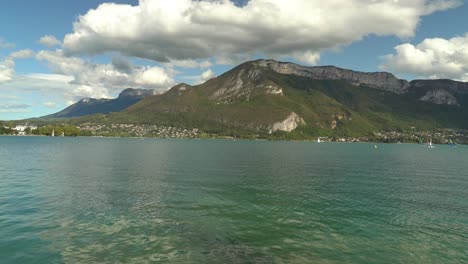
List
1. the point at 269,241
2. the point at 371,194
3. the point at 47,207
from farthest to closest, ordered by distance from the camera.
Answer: the point at 371,194 < the point at 47,207 < the point at 269,241

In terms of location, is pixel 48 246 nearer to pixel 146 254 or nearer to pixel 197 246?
pixel 146 254

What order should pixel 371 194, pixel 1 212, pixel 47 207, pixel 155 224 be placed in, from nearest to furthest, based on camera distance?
pixel 155 224
pixel 1 212
pixel 47 207
pixel 371 194

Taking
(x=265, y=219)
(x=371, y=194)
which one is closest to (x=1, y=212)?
(x=265, y=219)

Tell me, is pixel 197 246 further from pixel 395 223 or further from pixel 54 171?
pixel 54 171

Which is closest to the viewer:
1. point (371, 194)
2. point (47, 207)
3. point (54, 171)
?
point (47, 207)

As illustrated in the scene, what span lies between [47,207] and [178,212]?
18.1m

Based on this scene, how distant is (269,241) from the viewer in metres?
33.8

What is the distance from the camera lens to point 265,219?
42406mm

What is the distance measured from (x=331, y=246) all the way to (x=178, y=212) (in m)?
20.8

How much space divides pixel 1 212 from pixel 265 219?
33.5 meters

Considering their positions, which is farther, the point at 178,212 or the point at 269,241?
the point at 178,212

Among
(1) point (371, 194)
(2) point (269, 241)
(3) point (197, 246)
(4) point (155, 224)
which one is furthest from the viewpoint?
(1) point (371, 194)

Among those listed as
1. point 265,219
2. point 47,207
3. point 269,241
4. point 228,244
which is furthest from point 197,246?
point 47,207

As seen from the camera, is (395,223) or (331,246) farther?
(395,223)
